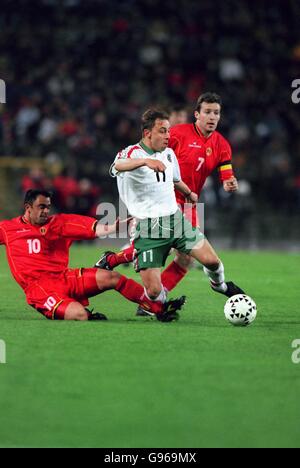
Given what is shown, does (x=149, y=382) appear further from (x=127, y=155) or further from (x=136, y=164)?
(x=127, y=155)

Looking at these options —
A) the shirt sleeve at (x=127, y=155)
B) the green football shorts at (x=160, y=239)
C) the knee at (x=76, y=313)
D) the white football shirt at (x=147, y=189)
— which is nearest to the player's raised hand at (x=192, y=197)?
the white football shirt at (x=147, y=189)

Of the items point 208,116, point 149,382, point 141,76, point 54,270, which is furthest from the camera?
point 141,76

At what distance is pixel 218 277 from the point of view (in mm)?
9734

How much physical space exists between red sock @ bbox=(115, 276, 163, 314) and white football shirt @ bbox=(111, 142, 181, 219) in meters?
0.59

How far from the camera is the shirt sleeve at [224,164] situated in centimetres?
1052

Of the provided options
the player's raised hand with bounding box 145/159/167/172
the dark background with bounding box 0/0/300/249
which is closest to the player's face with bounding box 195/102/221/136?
the player's raised hand with bounding box 145/159/167/172

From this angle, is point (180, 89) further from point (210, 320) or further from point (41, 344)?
point (41, 344)

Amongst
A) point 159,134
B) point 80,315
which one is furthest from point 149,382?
point 159,134

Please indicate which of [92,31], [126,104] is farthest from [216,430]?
[92,31]

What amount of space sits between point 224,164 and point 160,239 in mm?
1663

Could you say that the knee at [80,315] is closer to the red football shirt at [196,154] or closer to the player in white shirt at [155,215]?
the player in white shirt at [155,215]

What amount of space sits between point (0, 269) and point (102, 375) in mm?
9388

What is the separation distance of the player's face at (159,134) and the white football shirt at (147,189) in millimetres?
73

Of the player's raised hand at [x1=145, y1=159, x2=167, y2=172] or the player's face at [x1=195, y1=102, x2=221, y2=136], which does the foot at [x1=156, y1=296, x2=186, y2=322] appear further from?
the player's face at [x1=195, y1=102, x2=221, y2=136]
